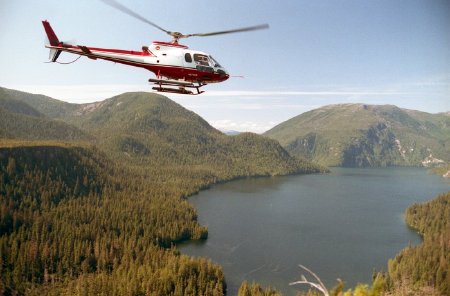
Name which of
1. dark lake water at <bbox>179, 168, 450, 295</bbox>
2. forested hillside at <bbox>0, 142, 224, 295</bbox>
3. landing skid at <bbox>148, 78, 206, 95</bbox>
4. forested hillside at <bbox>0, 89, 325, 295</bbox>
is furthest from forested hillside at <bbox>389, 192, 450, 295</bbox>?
landing skid at <bbox>148, 78, 206, 95</bbox>

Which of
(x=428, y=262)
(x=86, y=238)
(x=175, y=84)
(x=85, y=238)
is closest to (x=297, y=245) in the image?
(x=428, y=262)

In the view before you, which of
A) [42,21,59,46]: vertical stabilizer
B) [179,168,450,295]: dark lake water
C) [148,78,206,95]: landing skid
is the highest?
[42,21,59,46]: vertical stabilizer

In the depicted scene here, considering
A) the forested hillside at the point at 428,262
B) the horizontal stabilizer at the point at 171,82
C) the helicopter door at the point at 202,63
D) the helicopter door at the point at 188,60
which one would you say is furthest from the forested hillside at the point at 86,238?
the helicopter door at the point at 188,60

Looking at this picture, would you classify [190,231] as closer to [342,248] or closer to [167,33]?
[342,248]

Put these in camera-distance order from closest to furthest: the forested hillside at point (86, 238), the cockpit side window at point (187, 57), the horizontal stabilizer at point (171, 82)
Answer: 1. the horizontal stabilizer at point (171, 82)
2. the cockpit side window at point (187, 57)
3. the forested hillside at point (86, 238)

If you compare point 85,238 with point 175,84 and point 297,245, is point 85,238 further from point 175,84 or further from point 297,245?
point 175,84

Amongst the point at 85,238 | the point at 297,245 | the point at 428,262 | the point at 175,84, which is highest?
the point at 175,84

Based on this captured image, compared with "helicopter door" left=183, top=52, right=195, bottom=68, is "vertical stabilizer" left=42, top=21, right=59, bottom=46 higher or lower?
higher

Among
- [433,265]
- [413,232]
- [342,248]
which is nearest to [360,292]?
[433,265]

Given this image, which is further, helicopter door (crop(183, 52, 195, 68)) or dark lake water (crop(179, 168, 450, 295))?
dark lake water (crop(179, 168, 450, 295))

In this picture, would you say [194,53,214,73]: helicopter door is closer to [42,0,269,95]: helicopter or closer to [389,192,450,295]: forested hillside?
[42,0,269,95]: helicopter

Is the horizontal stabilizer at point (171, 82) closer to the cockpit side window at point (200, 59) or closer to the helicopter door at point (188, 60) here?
the helicopter door at point (188, 60)
